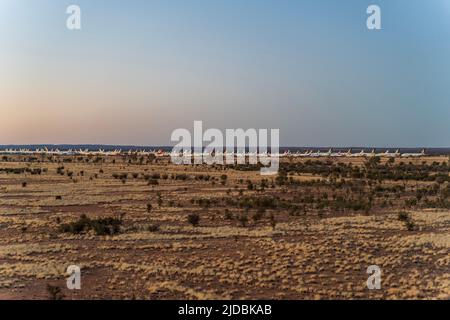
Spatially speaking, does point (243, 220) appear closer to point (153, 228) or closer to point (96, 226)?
point (153, 228)

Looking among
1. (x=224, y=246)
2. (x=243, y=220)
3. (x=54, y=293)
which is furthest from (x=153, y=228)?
(x=54, y=293)

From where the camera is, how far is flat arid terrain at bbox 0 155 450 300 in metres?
12.6

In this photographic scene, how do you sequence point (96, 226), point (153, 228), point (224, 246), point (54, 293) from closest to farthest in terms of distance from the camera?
point (54, 293)
point (224, 246)
point (96, 226)
point (153, 228)

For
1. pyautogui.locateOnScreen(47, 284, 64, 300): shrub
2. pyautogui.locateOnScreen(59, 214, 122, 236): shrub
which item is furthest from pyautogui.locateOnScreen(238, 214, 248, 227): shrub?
pyautogui.locateOnScreen(47, 284, 64, 300): shrub

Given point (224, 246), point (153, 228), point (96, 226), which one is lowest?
point (224, 246)

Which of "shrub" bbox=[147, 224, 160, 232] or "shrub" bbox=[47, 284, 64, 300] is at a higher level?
"shrub" bbox=[147, 224, 160, 232]

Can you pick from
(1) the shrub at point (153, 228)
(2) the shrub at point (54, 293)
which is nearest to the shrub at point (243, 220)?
(1) the shrub at point (153, 228)

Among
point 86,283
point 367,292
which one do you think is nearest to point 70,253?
point 86,283

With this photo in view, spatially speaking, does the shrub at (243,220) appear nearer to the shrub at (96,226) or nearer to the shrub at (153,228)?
the shrub at (153,228)

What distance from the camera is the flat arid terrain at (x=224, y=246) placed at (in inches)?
498

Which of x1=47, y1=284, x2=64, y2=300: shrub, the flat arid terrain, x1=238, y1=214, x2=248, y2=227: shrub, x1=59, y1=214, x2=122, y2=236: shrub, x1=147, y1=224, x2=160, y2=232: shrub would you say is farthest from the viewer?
x1=238, y1=214, x2=248, y2=227: shrub

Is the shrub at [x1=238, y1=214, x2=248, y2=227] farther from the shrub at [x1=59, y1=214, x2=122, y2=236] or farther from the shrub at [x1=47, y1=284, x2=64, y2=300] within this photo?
the shrub at [x1=47, y1=284, x2=64, y2=300]

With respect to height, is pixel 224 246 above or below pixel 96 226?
below

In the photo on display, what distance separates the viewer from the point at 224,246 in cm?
1750
